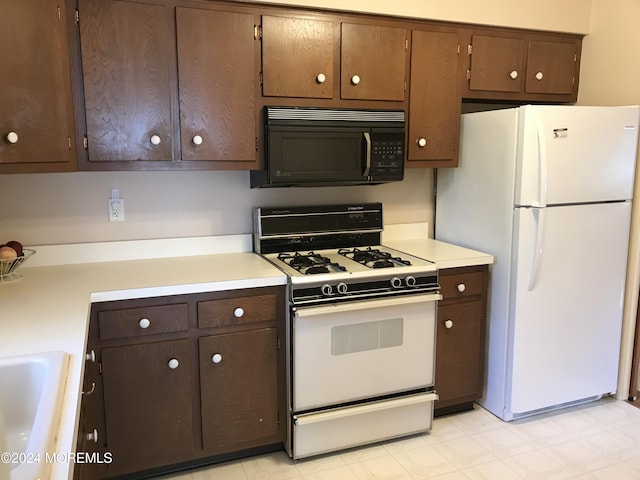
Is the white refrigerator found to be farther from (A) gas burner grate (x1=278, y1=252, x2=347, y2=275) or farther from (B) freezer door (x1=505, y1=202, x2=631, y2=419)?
(A) gas burner grate (x1=278, y1=252, x2=347, y2=275)

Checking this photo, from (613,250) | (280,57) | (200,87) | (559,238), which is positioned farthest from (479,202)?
(200,87)

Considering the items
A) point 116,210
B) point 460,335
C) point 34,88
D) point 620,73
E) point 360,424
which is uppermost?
point 620,73

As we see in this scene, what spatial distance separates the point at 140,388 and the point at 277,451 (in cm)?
75

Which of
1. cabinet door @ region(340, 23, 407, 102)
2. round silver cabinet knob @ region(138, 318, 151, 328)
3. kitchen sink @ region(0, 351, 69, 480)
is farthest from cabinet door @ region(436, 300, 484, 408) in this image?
kitchen sink @ region(0, 351, 69, 480)

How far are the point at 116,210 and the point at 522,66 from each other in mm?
Answer: 2312

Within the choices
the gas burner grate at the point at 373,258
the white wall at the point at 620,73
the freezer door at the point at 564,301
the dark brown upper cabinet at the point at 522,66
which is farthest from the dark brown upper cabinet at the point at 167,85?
the white wall at the point at 620,73

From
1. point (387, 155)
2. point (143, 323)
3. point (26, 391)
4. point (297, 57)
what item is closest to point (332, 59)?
point (297, 57)

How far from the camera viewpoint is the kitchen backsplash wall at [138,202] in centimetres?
241

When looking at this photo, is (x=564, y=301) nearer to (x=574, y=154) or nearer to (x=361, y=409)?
(x=574, y=154)

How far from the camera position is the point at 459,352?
8.95 feet

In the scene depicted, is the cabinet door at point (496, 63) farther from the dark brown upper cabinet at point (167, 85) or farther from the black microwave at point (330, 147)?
the dark brown upper cabinet at point (167, 85)

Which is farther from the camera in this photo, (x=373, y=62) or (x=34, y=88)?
(x=373, y=62)

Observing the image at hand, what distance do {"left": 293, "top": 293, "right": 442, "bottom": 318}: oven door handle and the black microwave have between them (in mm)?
631

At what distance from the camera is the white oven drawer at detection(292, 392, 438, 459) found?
7.75 feet
